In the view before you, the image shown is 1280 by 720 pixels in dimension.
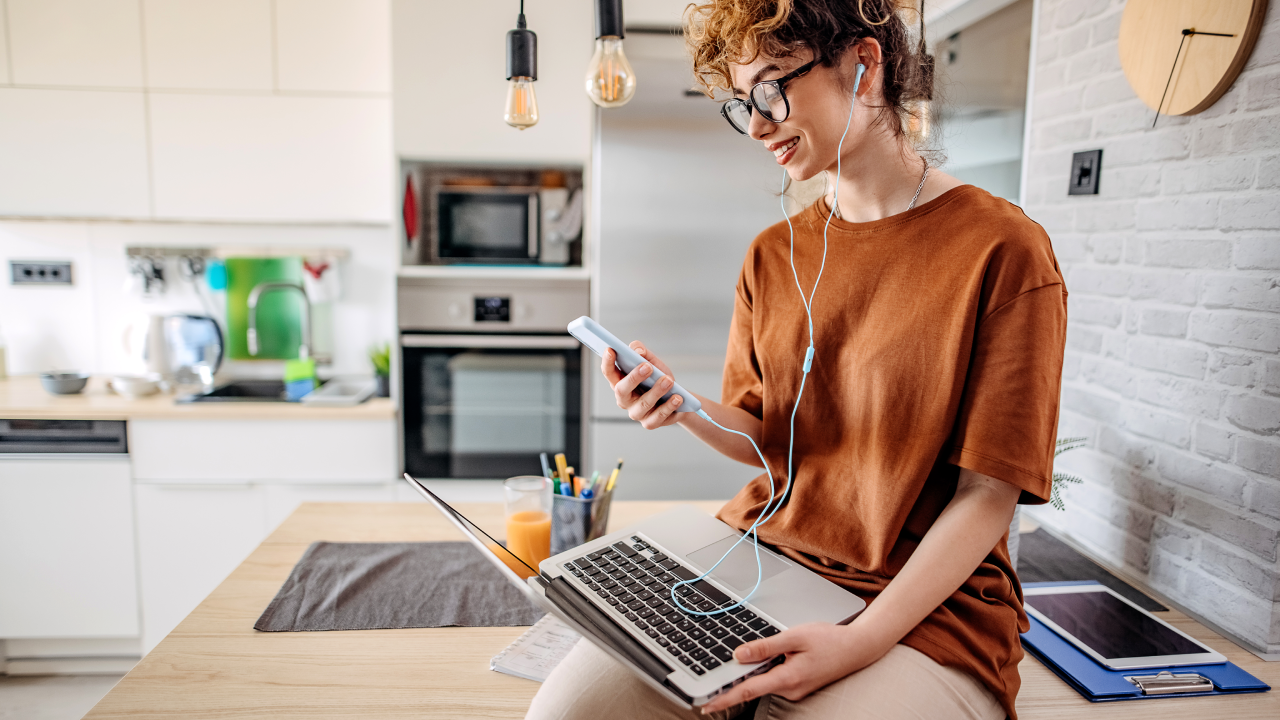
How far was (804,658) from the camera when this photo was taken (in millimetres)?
789

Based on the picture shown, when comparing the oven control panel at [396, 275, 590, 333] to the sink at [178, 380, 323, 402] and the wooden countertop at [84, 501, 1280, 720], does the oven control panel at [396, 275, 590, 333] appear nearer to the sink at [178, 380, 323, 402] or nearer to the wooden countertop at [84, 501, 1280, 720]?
the sink at [178, 380, 323, 402]

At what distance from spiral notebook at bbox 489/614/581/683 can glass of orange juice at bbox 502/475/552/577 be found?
4.2 inches

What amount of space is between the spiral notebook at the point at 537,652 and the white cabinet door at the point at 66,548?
1.87 meters

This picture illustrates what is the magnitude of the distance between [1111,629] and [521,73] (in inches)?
45.7

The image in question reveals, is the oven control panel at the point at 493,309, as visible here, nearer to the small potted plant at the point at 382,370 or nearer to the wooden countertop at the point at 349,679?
the small potted plant at the point at 382,370

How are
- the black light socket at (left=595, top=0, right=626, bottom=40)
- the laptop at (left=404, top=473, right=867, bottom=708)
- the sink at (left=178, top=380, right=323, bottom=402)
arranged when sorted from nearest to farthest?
the laptop at (left=404, top=473, right=867, bottom=708) < the black light socket at (left=595, top=0, right=626, bottom=40) < the sink at (left=178, top=380, right=323, bottom=402)

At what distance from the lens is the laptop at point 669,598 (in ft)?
2.46

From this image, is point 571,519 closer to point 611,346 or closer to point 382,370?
point 611,346

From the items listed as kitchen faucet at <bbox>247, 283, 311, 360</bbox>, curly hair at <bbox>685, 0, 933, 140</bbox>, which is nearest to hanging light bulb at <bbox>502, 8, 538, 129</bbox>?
curly hair at <bbox>685, 0, 933, 140</bbox>

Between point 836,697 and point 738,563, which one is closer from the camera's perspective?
point 836,697

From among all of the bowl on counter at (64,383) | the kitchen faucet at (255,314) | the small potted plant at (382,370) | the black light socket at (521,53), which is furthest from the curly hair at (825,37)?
the bowl on counter at (64,383)

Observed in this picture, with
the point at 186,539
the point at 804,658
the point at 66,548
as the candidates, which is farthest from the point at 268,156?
the point at 804,658

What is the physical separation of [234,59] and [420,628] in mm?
2138

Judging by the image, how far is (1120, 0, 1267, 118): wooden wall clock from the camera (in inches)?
44.8
